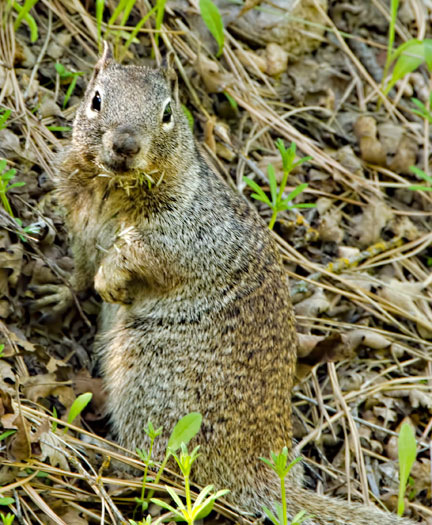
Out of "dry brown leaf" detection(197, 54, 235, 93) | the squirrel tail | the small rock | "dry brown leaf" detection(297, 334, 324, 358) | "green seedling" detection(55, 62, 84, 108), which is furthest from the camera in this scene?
the small rock

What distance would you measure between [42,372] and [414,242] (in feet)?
11.2

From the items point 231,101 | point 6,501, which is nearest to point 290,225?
point 231,101

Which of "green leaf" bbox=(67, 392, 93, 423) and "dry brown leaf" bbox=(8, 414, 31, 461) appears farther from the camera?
"green leaf" bbox=(67, 392, 93, 423)

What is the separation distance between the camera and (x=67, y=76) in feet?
19.9

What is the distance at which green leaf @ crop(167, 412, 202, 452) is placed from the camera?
402 centimetres

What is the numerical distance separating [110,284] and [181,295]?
0.46 m

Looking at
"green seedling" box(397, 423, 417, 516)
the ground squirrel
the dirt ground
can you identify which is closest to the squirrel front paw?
the ground squirrel

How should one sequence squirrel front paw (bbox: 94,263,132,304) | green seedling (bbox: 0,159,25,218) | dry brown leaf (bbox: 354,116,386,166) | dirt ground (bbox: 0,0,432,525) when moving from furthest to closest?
dry brown leaf (bbox: 354,116,386,166) < green seedling (bbox: 0,159,25,218) < squirrel front paw (bbox: 94,263,132,304) < dirt ground (bbox: 0,0,432,525)

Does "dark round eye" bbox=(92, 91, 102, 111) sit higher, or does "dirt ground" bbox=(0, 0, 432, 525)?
"dark round eye" bbox=(92, 91, 102, 111)

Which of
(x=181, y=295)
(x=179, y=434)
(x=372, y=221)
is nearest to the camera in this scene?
(x=179, y=434)

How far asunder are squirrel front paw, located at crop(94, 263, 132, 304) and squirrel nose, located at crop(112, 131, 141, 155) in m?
0.90

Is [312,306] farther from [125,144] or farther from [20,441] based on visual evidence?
[20,441]

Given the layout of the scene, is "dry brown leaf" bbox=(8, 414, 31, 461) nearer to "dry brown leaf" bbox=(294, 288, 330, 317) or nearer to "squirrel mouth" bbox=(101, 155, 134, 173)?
"squirrel mouth" bbox=(101, 155, 134, 173)

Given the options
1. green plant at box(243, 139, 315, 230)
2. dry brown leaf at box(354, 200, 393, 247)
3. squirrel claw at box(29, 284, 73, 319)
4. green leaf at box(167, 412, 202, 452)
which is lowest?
squirrel claw at box(29, 284, 73, 319)
